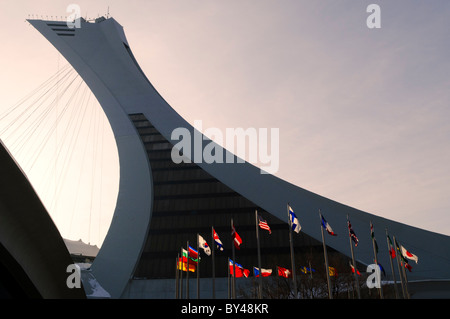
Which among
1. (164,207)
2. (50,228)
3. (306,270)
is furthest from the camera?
(164,207)

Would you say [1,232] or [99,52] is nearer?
[1,232]

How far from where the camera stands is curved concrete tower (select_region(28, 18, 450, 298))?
131 feet

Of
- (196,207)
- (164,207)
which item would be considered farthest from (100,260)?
(196,207)

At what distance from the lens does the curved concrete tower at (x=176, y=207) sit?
39.9m

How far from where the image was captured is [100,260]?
4234 centimetres

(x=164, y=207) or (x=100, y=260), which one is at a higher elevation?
(x=164, y=207)

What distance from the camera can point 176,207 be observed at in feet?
148

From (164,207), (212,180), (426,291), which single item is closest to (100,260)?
(164,207)

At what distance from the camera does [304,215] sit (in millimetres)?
42469

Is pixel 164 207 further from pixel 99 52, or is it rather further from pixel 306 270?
pixel 99 52

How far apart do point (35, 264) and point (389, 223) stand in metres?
37.9
